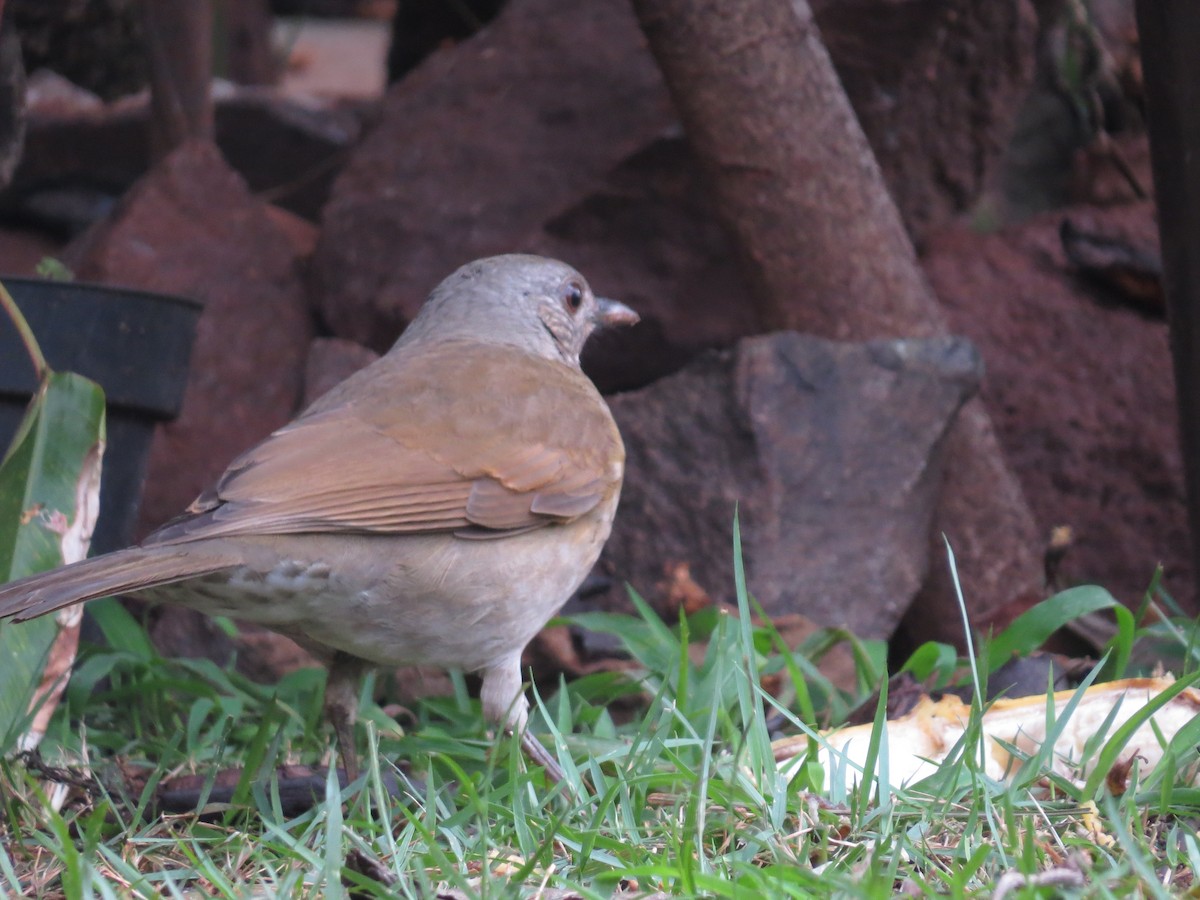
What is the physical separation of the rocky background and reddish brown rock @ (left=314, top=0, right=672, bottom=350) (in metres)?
0.01

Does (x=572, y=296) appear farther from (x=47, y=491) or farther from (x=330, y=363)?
(x=47, y=491)

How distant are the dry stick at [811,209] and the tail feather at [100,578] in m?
2.82

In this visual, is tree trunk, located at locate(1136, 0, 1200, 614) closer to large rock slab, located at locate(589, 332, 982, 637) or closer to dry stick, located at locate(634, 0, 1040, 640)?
large rock slab, located at locate(589, 332, 982, 637)

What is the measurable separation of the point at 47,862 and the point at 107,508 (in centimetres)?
169

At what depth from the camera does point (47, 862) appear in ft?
9.05

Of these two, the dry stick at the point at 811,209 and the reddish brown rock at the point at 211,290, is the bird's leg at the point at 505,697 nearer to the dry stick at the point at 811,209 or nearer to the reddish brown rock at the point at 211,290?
the dry stick at the point at 811,209

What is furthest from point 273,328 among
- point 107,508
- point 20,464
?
point 20,464

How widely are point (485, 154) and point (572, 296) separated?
1.92 metres

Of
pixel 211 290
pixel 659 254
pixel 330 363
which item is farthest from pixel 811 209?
pixel 211 290

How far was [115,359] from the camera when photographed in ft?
13.6

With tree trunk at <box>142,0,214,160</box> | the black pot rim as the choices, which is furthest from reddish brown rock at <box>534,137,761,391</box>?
tree trunk at <box>142,0,214,160</box>

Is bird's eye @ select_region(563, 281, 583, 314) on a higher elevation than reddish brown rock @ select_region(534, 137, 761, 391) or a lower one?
higher

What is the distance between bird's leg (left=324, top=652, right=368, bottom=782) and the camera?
3.42 m

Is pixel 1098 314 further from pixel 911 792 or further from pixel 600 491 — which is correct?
pixel 911 792
